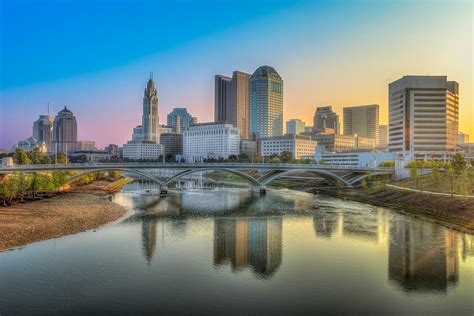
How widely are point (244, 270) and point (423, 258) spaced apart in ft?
49.1

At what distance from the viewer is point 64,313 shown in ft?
60.7

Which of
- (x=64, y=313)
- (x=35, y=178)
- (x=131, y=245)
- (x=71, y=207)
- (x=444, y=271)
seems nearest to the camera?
(x=64, y=313)

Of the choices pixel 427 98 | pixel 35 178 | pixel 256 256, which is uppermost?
pixel 427 98

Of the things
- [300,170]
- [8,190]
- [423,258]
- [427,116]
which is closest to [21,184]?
[8,190]

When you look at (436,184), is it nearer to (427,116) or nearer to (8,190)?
(427,116)

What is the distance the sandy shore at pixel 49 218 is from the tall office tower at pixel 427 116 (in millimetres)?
105546

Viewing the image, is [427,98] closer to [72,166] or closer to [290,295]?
[72,166]

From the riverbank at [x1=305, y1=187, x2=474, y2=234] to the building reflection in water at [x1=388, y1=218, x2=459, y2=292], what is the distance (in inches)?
128

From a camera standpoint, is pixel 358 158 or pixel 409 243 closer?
pixel 409 243

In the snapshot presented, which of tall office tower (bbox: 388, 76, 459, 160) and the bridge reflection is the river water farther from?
tall office tower (bbox: 388, 76, 459, 160)

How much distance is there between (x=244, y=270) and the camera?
26266 mm

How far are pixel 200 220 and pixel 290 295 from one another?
85.9ft

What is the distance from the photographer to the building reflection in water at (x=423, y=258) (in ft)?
77.5

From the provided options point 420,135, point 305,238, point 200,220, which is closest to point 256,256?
point 305,238
